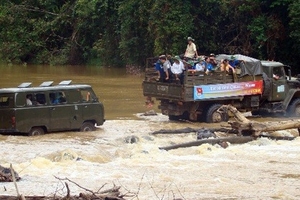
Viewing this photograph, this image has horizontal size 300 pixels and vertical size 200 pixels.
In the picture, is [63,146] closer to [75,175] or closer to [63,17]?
[75,175]

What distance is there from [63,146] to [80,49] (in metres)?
40.5

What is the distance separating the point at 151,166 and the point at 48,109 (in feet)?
17.1

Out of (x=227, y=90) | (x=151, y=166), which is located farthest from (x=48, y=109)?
(x=227, y=90)

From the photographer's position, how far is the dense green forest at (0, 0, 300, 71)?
133 feet

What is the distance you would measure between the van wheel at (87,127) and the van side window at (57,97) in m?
1.04

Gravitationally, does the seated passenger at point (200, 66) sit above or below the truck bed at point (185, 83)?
above

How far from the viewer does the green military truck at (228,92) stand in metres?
24.3

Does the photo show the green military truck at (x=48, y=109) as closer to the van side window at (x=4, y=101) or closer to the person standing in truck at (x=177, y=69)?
the van side window at (x=4, y=101)

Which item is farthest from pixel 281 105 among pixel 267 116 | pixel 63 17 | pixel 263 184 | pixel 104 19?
pixel 63 17

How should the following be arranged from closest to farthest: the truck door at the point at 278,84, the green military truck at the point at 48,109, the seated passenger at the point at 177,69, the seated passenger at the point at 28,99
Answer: the green military truck at the point at 48,109 → the seated passenger at the point at 28,99 → the seated passenger at the point at 177,69 → the truck door at the point at 278,84

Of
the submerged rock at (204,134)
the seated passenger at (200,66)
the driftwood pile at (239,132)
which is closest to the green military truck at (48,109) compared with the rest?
the submerged rock at (204,134)

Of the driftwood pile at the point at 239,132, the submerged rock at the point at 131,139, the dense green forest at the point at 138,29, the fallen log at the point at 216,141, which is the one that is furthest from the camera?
the dense green forest at the point at 138,29

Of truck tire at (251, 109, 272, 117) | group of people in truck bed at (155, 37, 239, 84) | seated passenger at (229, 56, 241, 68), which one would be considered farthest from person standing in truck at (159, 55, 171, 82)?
truck tire at (251, 109, 272, 117)

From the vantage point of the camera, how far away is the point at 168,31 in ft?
142
